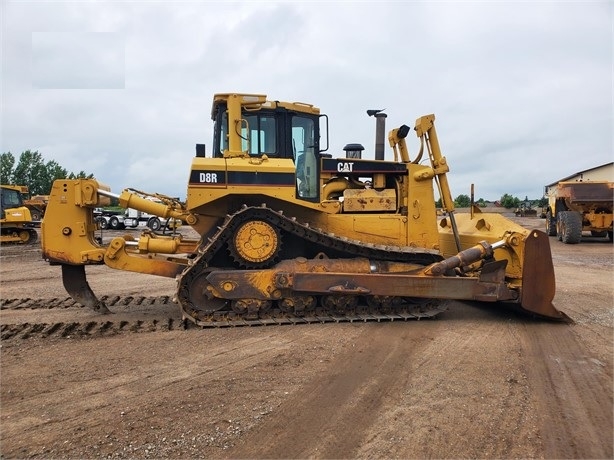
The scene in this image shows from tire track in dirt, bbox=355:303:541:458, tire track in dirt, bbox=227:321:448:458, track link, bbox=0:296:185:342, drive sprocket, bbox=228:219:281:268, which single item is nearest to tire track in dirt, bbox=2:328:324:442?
track link, bbox=0:296:185:342

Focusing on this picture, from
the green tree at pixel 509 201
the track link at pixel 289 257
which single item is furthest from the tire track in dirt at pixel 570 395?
the green tree at pixel 509 201

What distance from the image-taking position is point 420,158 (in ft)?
25.7

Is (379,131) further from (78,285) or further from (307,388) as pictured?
(78,285)

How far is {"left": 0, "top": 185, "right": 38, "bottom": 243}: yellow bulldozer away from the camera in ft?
73.7

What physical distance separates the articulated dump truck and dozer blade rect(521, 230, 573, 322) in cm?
1

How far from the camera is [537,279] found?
6852 millimetres

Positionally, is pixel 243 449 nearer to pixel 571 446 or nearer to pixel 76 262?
pixel 571 446

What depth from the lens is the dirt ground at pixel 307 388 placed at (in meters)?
3.48

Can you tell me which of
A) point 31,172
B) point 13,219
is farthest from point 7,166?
point 13,219

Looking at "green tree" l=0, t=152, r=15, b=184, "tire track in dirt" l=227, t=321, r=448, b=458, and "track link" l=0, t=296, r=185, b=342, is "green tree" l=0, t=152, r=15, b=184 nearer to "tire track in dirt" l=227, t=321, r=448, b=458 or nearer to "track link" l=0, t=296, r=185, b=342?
"track link" l=0, t=296, r=185, b=342

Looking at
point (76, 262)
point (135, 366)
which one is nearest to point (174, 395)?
point (135, 366)

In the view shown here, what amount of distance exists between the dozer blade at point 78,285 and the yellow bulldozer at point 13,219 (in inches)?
703

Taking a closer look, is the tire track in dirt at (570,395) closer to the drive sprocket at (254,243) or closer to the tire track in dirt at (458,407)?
the tire track in dirt at (458,407)

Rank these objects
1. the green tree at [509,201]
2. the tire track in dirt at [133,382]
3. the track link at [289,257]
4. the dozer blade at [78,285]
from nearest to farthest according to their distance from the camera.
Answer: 1. the tire track in dirt at [133,382]
2. the track link at [289,257]
3. the dozer blade at [78,285]
4. the green tree at [509,201]
